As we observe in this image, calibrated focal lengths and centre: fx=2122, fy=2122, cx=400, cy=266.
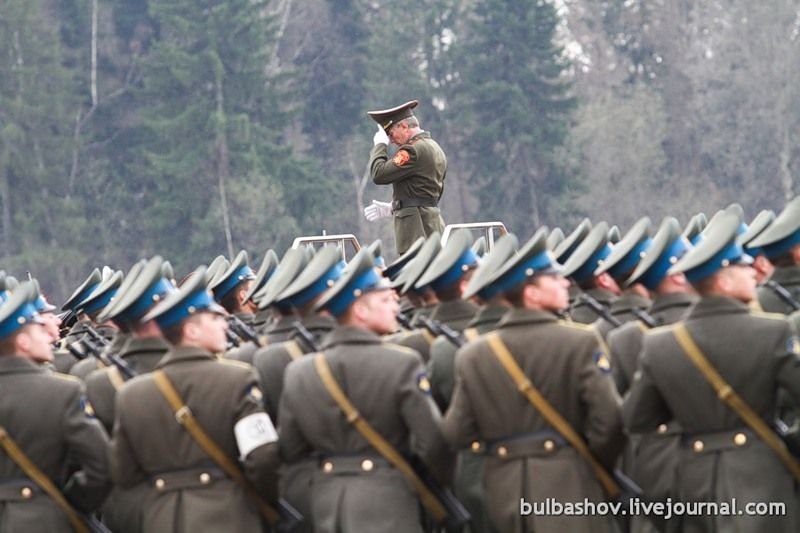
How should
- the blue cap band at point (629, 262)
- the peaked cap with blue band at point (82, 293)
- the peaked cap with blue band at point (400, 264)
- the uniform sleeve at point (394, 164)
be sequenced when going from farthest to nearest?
the uniform sleeve at point (394, 164)
the peaked cap with blue band at point (82, 293)
the peaked cap with blue band at point (400, 264)
the blue cap band at point (629, 262)

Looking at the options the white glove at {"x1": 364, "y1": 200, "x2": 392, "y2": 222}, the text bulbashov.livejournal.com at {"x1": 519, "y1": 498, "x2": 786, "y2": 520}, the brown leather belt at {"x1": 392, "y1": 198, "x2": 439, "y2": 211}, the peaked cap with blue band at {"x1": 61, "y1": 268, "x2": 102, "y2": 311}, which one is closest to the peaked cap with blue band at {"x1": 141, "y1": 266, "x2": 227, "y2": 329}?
the text bulbashov.livejournal.com at {"x1": 519, "y1": 498, "x2": 786, "y2": 520}

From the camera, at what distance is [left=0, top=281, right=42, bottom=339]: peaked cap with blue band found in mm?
9406

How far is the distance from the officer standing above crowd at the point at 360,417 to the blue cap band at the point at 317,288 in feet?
2.83

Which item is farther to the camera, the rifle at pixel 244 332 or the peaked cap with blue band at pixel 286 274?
the rifle at pixel 244 332

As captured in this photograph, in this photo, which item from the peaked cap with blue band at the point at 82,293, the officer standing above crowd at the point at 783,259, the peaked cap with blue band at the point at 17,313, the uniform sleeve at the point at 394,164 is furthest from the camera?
the uniform sleeve at the point at 394,164

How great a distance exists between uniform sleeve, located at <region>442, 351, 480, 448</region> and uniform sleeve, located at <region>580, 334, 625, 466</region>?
49 centimetres

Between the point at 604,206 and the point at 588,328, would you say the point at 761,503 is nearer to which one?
the point at 588,328

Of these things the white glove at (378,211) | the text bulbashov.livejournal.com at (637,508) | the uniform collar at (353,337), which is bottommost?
the white glove at (378,211)

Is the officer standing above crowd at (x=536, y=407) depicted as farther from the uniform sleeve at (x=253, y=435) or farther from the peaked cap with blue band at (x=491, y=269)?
the uniform sleeve at (x=253, y=435)

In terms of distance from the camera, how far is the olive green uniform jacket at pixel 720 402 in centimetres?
859

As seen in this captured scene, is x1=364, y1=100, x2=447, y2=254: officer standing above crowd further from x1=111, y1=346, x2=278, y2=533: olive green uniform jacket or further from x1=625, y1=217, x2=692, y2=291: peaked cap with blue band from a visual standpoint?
x1=111, y1=346, x2=278, y2=533: olive green uniform jacket

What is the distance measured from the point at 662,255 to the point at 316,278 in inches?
64.1

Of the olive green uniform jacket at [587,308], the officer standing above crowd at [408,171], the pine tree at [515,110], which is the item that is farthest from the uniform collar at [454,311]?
the pine tree at [515,110]

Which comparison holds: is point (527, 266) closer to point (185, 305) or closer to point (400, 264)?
point (185, 305)
